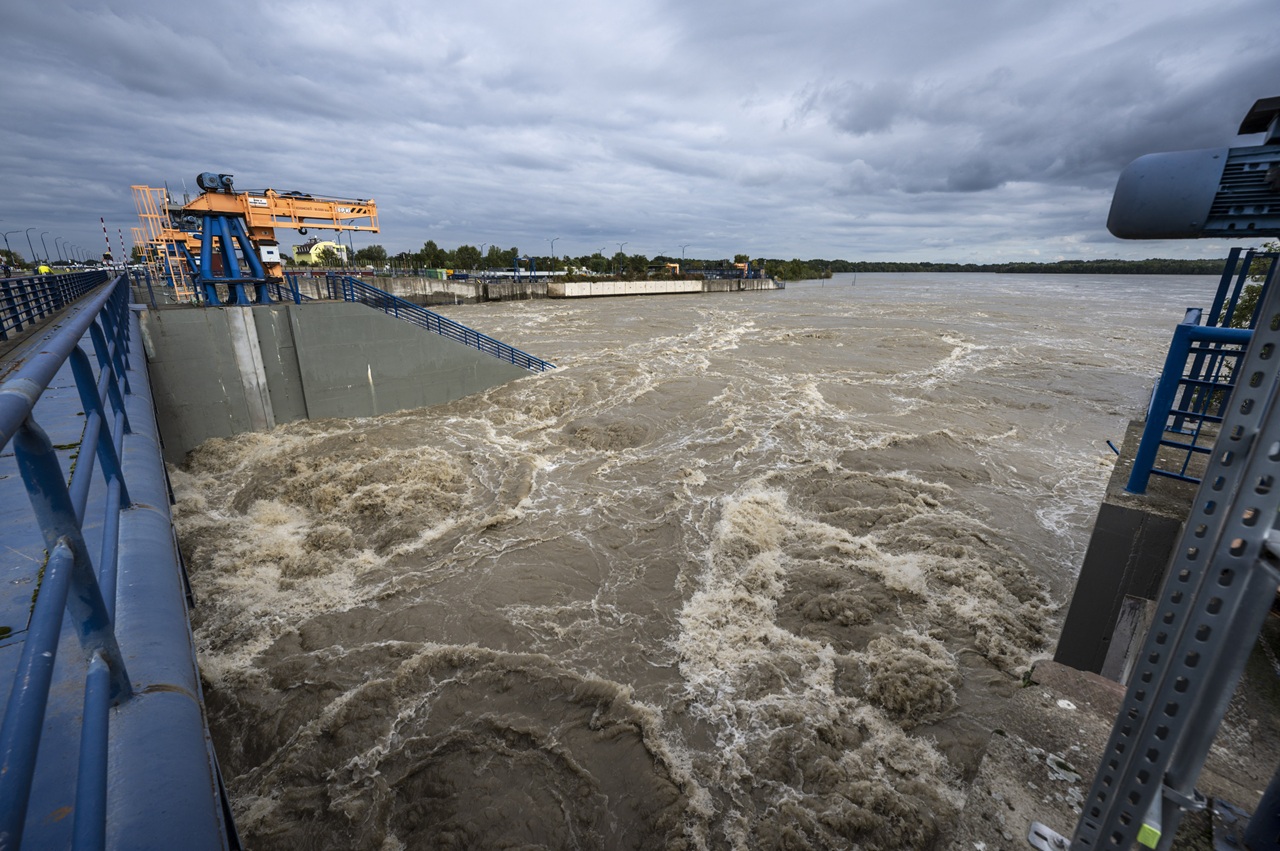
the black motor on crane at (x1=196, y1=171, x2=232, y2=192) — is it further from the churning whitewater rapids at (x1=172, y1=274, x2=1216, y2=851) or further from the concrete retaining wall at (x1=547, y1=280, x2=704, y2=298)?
the concrete retaining wall at (x1=547, y1=280, x2=704, y2=298)

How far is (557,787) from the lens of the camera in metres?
5.28

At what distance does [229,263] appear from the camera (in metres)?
15.7

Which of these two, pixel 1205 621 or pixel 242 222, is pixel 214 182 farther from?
pixel 1205 621

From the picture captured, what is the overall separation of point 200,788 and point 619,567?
719 cm

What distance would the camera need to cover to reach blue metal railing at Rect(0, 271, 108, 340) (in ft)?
32.3

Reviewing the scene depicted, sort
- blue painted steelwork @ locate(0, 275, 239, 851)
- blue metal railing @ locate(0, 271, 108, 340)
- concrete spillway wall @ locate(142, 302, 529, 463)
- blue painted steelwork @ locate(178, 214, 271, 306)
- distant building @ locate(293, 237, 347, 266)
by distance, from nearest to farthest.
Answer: blue painted steelwork @ locate(0, 275, 239, 851) < blue metal railing @ locate(0, 271, 108, 340) < concrete spillway wall @ locate(142, 302, 529, 463) < blue painted steelwork @ locate(178, 214, 271, 306) < distant building @ locate(293, 237, 347, 266)

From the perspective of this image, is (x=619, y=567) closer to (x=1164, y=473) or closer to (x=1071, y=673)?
(x=1071, y=673)

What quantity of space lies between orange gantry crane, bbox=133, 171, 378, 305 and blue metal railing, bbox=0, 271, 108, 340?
3.19m

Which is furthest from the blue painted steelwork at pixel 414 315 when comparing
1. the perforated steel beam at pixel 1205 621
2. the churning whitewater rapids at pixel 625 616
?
the perforated steel beam at pixel 1205 621

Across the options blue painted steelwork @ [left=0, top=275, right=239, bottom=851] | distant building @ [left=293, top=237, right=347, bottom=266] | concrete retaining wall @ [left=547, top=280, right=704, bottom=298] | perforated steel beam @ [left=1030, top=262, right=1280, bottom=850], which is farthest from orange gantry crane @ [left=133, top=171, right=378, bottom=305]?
distant building @ [left=293, top=237, right=347, bottom=266]

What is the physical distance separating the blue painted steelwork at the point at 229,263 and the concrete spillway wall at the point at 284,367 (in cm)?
127

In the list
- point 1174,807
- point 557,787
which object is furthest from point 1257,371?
point 557,787

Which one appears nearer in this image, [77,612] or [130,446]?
[77,612]

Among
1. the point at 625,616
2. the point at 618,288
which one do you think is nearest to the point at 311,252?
the point at 618,288
